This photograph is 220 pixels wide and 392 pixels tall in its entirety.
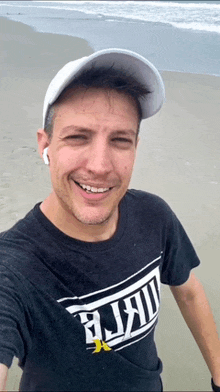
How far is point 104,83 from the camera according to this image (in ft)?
4.47

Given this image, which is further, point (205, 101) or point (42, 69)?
point (42, 69)

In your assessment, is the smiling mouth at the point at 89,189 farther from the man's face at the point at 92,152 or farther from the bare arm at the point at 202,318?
the bare arm at the point at 202,318

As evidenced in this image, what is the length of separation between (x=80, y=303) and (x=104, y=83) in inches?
30.8

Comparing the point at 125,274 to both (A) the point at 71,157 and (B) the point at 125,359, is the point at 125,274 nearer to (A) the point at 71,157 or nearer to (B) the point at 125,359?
(B) the point at 125,359

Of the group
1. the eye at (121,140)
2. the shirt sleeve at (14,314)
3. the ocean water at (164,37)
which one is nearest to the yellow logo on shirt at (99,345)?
the shirt sleeve at (14,314)

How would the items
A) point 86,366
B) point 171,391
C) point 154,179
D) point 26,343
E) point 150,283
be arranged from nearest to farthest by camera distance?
point 26,343 < point 86,366 < point 150,283 < point 171,391 < point 154,179

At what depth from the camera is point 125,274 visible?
4.66ft

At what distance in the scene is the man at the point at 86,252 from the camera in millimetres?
1292

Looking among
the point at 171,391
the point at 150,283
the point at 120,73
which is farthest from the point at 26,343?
the point at 171,391

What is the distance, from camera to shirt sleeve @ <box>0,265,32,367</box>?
3.92ft

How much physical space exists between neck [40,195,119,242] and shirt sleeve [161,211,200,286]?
0.32 metres

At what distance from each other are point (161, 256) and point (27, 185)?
284cm

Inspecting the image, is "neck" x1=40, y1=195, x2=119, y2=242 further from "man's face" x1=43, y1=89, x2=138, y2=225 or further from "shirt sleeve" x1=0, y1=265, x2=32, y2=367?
"shirt sleeve" x1=0, y1=265, x2=32, y2=367

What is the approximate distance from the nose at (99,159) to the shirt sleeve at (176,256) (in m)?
0.47
